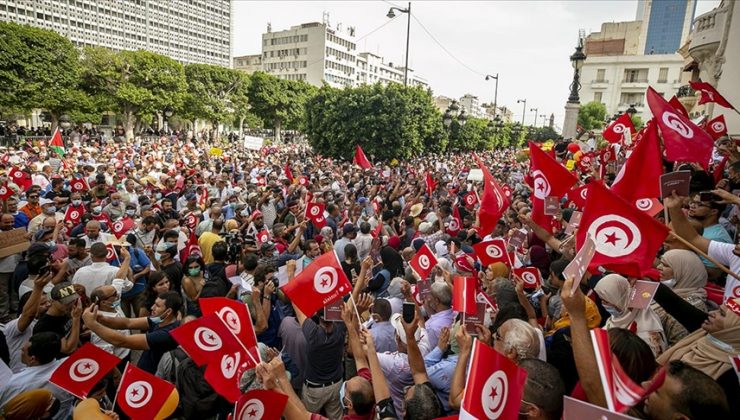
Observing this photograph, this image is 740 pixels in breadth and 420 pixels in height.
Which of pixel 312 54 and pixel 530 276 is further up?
pixel 312 54

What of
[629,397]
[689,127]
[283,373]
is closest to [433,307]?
[283,373]

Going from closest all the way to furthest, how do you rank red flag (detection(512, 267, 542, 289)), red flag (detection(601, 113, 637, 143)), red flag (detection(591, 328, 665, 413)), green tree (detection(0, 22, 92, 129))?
red flag (detection(591, 328, 665, 413)) < red flag (detection(512, 267, 542, 289)) < red flag (detection(601, 113, 637, 143)) < green tree (detection(0, 22, 92, 129))

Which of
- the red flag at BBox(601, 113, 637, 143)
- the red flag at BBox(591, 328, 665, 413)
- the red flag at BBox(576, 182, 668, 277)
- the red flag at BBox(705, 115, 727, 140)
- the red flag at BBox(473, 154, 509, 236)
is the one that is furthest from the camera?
the red flag at BBox(601, 113, 637, 143)

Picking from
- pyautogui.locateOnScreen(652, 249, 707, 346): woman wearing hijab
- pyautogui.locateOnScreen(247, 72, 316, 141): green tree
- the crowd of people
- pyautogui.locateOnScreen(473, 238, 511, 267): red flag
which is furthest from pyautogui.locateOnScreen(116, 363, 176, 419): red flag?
pyautogui.locateOnScreen(247, 72, 316, 141): green tree

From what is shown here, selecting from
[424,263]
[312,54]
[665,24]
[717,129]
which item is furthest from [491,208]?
[665,24]

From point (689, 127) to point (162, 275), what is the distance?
22.3 feet

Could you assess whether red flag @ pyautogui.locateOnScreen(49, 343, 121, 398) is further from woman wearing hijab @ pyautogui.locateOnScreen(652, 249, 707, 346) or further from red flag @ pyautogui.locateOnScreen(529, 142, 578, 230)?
red flag @ pyautogui.locateOnScreen(529, 142, 578, 230)

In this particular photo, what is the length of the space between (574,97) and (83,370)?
564 inches

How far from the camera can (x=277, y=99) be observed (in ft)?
196

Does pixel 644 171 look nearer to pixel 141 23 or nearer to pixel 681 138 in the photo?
pixel 681 138

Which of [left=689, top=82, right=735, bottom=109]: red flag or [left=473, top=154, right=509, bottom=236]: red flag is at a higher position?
[left=689, top=82, right=735, bottom=109]: red flag

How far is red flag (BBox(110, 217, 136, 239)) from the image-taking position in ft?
22.7

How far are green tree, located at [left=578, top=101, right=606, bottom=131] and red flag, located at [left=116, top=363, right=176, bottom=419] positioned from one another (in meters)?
54.6

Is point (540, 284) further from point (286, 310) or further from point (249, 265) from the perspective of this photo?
point (249, 265)
